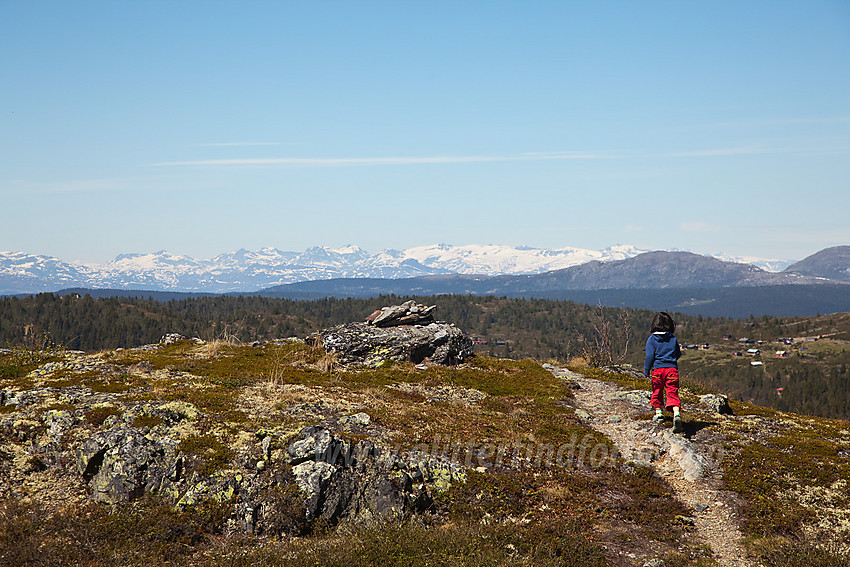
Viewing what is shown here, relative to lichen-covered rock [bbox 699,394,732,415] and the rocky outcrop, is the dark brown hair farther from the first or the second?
the rocky outcrop

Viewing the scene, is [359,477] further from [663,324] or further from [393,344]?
[393,344]

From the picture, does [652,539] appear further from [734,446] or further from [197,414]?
[197,414]

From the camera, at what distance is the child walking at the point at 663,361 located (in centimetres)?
1900

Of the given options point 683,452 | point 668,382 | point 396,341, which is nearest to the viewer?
point 683,452

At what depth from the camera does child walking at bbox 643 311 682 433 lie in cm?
1900

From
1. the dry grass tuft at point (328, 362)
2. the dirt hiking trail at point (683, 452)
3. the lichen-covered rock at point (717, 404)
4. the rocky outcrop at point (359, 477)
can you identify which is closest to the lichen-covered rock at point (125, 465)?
the rocky outcrop at point (359, 477)

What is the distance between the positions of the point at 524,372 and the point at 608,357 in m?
12.8

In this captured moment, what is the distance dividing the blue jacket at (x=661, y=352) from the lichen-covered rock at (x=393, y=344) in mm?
13959

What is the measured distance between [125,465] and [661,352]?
1764cm

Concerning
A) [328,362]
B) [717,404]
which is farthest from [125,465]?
[717,404]

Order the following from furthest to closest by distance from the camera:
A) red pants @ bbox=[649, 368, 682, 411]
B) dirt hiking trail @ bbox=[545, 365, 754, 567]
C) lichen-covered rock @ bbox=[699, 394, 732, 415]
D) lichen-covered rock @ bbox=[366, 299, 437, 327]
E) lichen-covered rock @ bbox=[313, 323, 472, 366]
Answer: lichen-covered rock @ bbox=[366, 299, 437, 327], lichen-covered rock @ bbox=[313, 323, 472, 366], lichen-covered rock @ bbox=[699, 394, 732, 415], red pants @ bbox=[649, 368, 682, 411], dirt hiking trail @ bbox=[545, 365, 754, 567]

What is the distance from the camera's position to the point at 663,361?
19219mm

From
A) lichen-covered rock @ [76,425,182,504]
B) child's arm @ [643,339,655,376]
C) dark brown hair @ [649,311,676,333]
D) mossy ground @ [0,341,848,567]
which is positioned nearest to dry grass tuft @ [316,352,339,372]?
mossy ground @ [0,341,848,567]

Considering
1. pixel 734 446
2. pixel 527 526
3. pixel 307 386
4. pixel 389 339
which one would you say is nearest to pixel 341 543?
pixel 527 526
